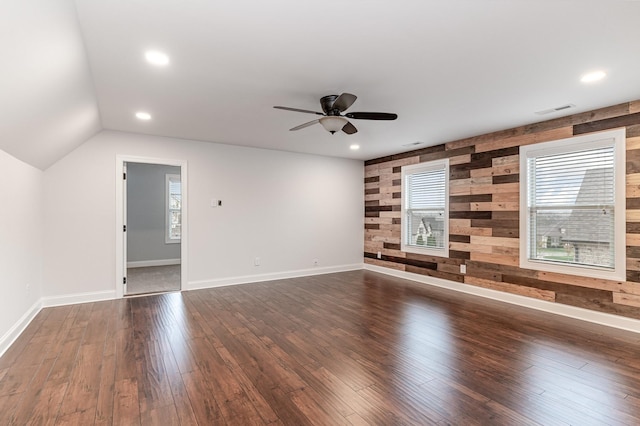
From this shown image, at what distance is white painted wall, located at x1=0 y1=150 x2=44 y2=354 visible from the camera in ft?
9.68

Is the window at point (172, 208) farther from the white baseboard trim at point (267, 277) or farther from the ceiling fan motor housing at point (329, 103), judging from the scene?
the ceiling fan motor housing at point (329, 103)

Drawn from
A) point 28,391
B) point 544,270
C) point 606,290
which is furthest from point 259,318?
point 606,290

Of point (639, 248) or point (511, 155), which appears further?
point (511, 155)

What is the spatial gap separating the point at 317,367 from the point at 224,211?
366 centimetres

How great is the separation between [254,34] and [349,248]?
540 cm

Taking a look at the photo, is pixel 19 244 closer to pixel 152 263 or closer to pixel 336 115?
pixel 336 115

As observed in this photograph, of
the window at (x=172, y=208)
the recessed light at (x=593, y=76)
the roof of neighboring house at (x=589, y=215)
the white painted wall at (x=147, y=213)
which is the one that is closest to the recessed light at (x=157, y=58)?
the recessed light at (x=593, y=76)

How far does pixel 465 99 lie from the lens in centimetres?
347

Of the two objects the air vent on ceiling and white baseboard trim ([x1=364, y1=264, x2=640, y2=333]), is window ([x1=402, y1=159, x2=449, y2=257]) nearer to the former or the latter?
white baseboard trim ([x1=364, y1=264, x2=640, y2=333])

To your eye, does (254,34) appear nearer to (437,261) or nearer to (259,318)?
(259,318)

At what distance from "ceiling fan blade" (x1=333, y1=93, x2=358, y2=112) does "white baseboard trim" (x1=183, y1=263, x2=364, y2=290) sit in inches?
147

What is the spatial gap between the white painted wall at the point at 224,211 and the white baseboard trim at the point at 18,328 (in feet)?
1.52

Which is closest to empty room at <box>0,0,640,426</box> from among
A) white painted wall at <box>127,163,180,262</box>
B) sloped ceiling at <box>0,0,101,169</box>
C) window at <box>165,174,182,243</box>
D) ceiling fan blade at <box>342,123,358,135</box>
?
sloped ceiling at <box>0,0,101,169</box>

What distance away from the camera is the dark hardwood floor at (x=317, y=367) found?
6.61 feet
